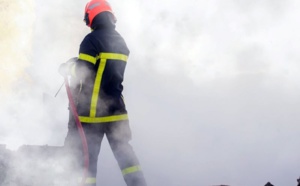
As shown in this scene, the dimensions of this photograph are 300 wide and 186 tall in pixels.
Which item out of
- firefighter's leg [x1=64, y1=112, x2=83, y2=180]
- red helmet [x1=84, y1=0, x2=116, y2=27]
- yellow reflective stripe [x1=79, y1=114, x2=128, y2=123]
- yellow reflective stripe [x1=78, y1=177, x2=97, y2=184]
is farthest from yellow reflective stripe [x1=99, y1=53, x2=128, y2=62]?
yellow reflective stripe [x1=78, y1=177, x2=97, y2=184]

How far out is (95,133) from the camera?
419 cm

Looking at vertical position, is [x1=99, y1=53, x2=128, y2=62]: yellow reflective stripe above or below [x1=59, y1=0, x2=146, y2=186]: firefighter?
above

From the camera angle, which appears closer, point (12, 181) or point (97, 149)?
point (97, 149)

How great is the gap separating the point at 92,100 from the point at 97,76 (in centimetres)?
26

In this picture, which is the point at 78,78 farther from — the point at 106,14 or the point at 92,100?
the point at 106,14

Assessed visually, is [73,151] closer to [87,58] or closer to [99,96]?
[99,96]

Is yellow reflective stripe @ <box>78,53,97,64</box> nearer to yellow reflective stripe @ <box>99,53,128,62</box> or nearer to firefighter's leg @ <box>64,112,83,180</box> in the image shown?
yellow reflective stripe @ <box>99,53,128,62</box>

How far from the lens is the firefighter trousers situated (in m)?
4.06

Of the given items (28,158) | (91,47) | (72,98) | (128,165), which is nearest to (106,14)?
(91,47)

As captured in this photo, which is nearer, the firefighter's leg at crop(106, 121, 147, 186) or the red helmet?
the firefighter's leg at crop(106, 121, 147, 186)

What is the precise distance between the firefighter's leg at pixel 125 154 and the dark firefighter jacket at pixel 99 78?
107mm

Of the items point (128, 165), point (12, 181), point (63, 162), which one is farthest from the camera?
point (12, 181)

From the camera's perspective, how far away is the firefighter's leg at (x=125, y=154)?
405 centimetres

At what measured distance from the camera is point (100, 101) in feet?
13.8
